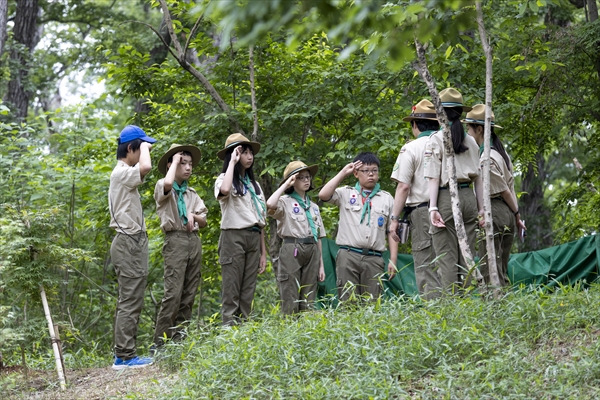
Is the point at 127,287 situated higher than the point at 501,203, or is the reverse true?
the point at 501,203

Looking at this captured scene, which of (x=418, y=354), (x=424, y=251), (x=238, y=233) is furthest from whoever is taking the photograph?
(x=238, y=233)

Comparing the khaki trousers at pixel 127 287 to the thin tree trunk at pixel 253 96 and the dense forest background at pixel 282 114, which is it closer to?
the dense forest background at pixel 282 114

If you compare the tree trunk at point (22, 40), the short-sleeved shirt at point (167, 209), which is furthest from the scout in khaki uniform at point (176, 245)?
the tree trunk at point (22, 40)

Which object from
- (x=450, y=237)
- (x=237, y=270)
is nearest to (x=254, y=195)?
(x=237, y=270)

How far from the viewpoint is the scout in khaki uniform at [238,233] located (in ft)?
21.4

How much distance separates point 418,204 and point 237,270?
172 cm

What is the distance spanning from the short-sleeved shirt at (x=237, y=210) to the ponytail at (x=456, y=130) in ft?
6.28

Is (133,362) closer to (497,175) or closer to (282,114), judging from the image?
(282,114)

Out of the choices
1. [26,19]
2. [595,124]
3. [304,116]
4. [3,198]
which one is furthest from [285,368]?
[26,19]

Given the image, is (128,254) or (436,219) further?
(128,254)

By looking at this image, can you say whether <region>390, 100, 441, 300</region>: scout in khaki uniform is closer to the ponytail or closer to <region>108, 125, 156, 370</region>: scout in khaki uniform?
the ponytail

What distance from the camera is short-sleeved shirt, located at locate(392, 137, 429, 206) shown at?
5.96m

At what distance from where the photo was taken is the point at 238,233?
6.54 m

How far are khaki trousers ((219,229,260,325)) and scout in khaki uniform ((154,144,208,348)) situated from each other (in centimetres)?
28
